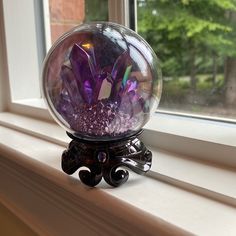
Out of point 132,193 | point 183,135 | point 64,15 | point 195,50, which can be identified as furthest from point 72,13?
point 132,193

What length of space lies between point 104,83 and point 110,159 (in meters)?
0.12

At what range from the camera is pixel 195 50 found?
816 millimetres

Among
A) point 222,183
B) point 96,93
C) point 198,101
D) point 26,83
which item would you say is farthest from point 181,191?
point 26,83

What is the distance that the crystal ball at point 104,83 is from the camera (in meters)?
0.60

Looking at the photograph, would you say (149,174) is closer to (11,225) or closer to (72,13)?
(11,225)

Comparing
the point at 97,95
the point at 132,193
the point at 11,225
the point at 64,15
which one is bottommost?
the point at 11,225

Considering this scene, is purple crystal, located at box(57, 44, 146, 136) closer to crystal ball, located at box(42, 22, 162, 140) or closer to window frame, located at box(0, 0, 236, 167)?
crystal ball, located at box(42, 22, 162, 140)

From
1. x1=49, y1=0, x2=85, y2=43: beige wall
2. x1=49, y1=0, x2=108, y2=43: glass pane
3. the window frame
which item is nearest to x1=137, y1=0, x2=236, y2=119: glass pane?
the window frame

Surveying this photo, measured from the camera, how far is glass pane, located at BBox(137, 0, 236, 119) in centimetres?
76

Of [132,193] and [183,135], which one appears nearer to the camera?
[132,193]

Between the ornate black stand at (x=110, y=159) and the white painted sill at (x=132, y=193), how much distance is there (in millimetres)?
18

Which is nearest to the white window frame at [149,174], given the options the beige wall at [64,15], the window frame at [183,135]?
the window frame at [183,135]

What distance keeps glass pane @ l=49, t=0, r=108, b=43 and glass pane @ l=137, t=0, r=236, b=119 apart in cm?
15

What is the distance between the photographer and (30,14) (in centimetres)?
133
